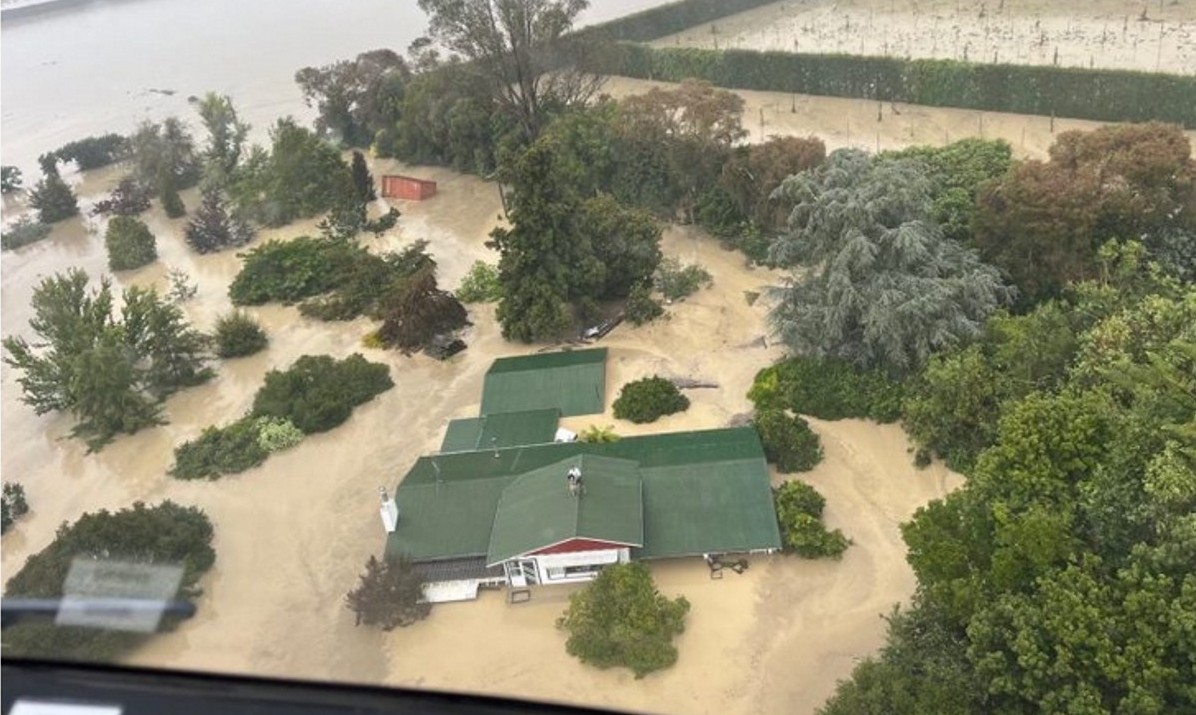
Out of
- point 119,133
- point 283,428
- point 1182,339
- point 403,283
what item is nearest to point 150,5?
point 119,133

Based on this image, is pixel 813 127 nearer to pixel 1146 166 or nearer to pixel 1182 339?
pixel 1146 166

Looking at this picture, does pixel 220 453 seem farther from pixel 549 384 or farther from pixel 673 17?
pixel 673 17

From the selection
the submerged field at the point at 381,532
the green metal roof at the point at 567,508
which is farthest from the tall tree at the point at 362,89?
the green metal roof at the point at 567,508

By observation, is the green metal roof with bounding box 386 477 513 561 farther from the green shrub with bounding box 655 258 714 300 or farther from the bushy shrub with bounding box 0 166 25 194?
Answer: the bushy shrub with bounding box 0 166 25 194

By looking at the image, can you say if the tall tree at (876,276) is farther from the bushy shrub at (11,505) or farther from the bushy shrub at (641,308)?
the bushy shrub at (11,505)

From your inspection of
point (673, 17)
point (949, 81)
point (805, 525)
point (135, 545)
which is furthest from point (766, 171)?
point (673, 17)

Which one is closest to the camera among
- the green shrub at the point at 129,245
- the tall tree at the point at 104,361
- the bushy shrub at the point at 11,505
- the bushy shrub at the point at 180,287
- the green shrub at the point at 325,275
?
the bushy shrub at the point at 11,505

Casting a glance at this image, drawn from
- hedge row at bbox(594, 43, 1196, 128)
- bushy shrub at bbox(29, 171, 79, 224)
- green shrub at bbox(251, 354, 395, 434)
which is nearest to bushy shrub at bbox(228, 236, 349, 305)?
green shrub at bbox(251, 354, 395, 434)
